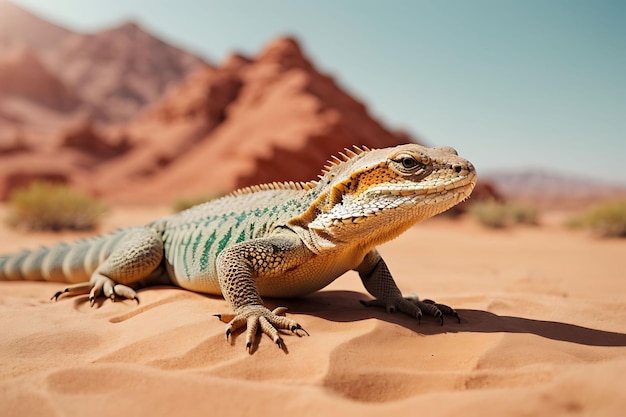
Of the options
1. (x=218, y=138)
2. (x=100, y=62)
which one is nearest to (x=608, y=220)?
(x=218, y=138)

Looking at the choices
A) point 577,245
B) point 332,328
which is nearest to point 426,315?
point 332,328

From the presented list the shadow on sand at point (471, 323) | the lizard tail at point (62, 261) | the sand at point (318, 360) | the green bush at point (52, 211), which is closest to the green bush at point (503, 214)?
the green bush at point (52, 211)

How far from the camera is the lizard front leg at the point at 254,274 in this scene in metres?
3.14

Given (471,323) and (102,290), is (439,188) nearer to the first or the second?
(471,323)

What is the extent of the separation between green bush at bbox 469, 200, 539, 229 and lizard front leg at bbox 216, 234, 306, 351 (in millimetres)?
15539

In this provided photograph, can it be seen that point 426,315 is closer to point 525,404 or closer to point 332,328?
point 332,328

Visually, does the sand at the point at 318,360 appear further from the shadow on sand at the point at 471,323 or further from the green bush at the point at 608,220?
the green bush at the point at 608,220

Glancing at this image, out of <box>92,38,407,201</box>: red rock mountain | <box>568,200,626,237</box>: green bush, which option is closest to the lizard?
<box>568,200,626,237</box>: green bush

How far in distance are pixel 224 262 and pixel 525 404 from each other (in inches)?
87.4

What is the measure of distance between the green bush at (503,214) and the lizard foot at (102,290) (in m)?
15.6

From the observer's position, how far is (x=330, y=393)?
2340mm

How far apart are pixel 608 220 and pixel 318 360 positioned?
579 inches

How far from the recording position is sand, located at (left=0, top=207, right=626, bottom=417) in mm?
2238

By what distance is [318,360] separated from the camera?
2.71 meters
